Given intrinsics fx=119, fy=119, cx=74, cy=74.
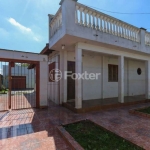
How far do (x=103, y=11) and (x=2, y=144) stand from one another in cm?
709

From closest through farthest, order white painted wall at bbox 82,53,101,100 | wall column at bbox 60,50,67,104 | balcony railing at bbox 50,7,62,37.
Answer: balcony railing at bbox 50,7,62,37 < wall column at bbox 60,50,67,104 < white painted wall at bbox 82,53,101,100

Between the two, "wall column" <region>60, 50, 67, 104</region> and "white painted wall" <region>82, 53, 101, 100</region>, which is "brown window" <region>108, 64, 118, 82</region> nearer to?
"white painted wall" <region>82, 53, 101, 100</region>

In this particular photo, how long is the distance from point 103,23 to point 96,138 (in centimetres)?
561

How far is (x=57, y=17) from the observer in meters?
6.53

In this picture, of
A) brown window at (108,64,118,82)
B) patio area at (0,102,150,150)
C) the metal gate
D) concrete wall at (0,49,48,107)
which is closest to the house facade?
brown window at (108,64,118,82)

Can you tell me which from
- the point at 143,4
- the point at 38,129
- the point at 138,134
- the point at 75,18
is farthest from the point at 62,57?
the point at 143,4

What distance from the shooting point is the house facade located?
18.5ft

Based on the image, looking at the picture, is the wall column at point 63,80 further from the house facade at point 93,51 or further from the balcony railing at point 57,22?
the balcony railing at point 57,22

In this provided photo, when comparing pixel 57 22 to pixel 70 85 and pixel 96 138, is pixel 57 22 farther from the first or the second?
pixel 96 138

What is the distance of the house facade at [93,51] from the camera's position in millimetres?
5633

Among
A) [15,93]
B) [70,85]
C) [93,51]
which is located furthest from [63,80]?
[15,93]

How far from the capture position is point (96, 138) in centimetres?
347

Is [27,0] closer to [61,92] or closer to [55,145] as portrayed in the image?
[61,92]

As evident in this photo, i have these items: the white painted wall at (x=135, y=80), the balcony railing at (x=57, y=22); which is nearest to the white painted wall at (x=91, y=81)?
the balcony railing at (x=57, y=22)
